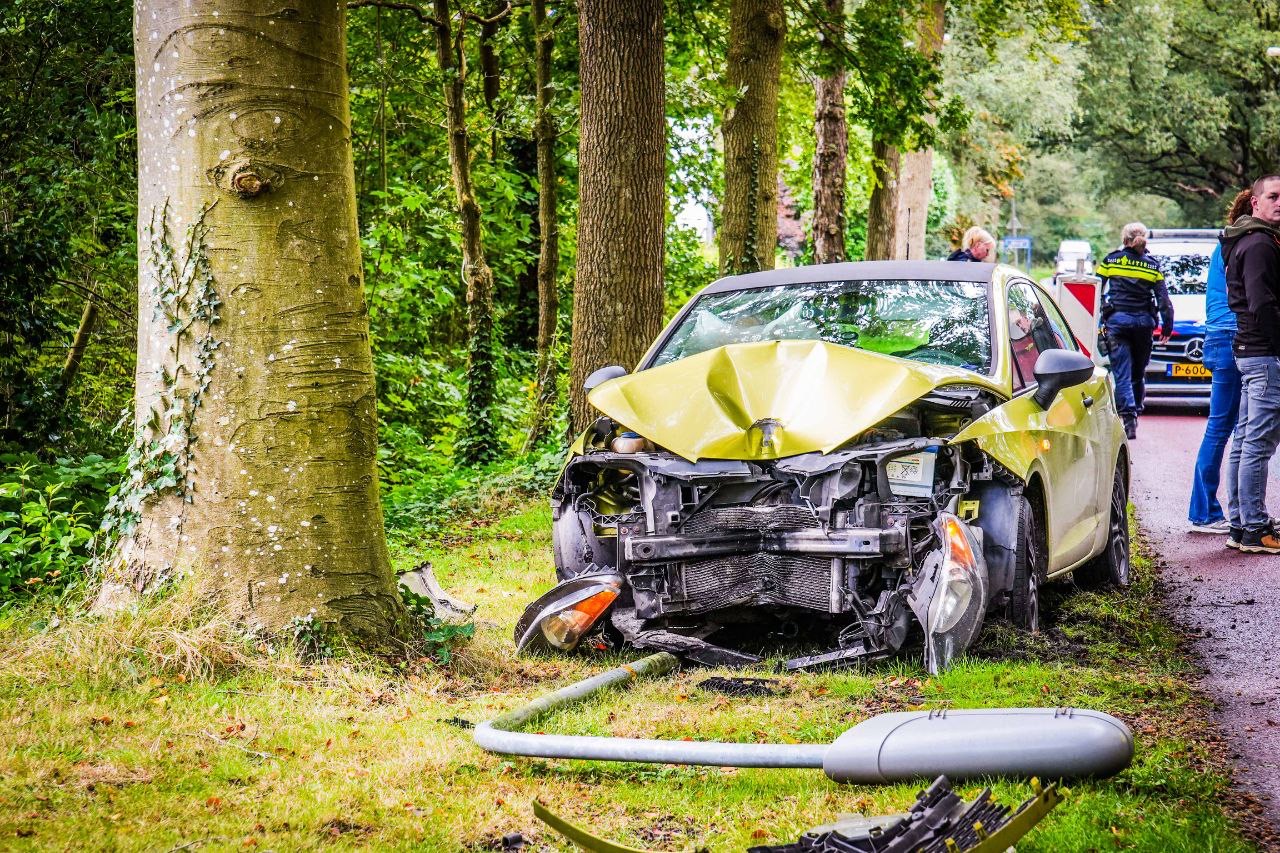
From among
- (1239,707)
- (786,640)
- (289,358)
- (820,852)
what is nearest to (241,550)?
(289,358)

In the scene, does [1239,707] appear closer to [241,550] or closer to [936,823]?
[936,823]

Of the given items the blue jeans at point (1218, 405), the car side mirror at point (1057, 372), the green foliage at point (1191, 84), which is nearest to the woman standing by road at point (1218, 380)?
the blue jeans at point (1218, 405)

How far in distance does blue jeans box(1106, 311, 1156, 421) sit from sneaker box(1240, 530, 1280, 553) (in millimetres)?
5643

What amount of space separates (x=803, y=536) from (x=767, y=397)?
764 mm

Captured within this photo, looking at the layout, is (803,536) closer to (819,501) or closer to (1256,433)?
(819,501)

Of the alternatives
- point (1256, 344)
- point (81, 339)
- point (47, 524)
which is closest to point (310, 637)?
point (47, 524)

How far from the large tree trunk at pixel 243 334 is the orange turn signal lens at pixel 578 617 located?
77 cm

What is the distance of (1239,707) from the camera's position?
5117 mm

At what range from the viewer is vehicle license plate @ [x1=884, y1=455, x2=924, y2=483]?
5688mm

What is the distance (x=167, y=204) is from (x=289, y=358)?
83 centimetres

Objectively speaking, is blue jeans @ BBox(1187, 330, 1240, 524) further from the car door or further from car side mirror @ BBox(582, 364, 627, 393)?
car side mirror @ BBox(582, 364, 627, 393)

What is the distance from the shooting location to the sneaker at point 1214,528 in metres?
9.08

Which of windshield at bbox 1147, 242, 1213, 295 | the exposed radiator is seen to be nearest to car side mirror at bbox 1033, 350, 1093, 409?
the exposed radiator

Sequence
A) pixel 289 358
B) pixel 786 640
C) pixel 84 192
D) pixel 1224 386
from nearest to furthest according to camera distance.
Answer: pixel 289 358
pixel 786 640
pixel 1224 386
pixel 84 192
